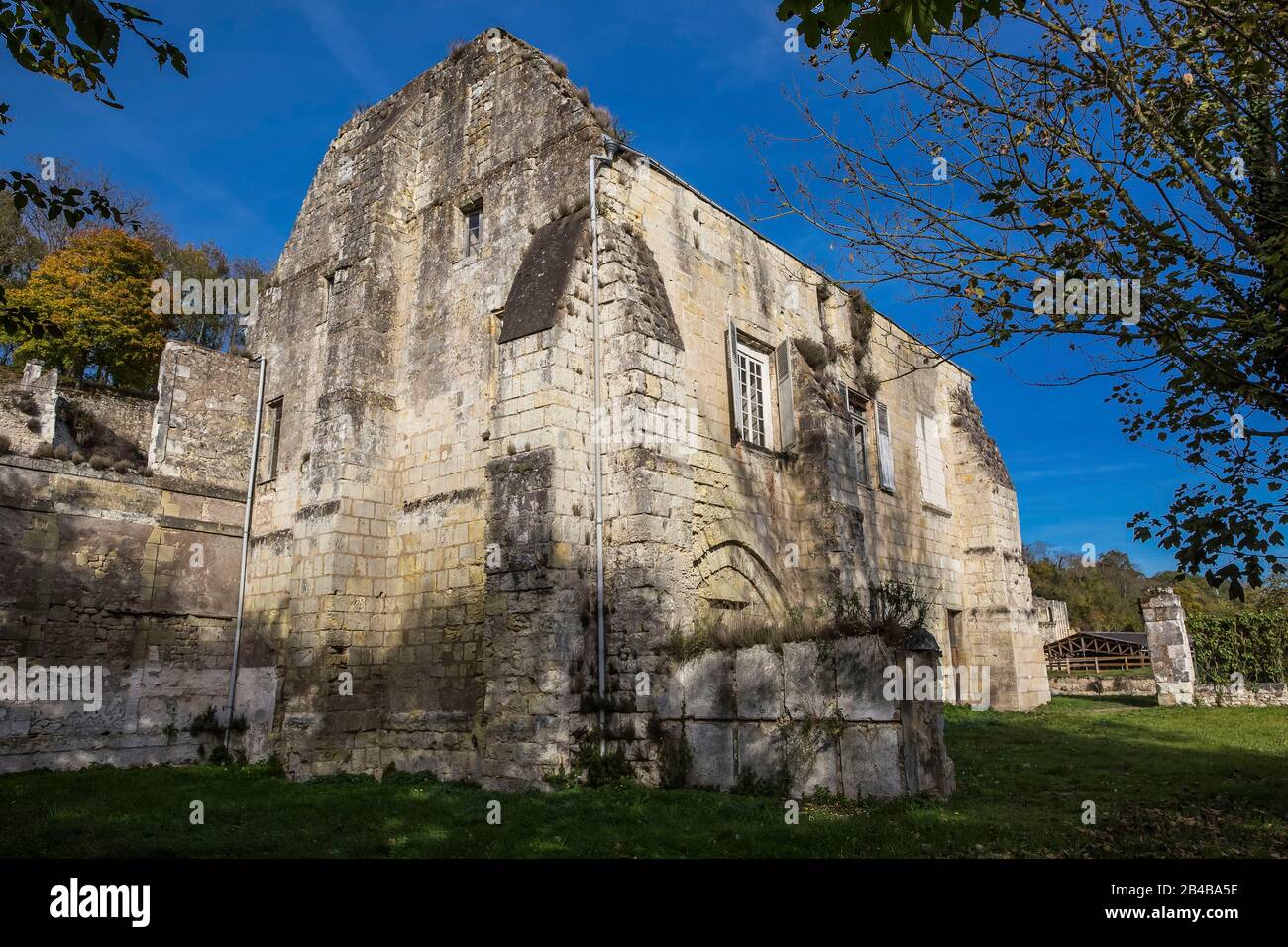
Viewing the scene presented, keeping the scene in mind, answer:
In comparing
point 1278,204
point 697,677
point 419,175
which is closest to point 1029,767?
point 697,677

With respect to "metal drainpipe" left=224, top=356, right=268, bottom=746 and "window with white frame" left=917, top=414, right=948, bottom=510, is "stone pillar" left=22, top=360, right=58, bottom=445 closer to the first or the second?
"metal drainpipe" left=224, top=356, right=268, bottom=746

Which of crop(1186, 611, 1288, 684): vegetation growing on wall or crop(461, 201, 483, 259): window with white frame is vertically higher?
crop(461, 201, 483, 259): window with white frame

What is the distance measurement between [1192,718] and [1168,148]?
45.3 ft

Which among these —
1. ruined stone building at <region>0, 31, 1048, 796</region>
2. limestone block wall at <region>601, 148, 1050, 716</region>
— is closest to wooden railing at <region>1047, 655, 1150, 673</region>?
limestone block wall at <region>601, 148, 1050, 716</region>

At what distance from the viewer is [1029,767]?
10.2 m

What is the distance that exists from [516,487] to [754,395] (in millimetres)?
5103

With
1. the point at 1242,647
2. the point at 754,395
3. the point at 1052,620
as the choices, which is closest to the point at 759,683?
the point at 754,395

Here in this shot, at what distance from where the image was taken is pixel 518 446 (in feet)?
34.5

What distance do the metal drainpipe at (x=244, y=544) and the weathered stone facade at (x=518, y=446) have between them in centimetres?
25

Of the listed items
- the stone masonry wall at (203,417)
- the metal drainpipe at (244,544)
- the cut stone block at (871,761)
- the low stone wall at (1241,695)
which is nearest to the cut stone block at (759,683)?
the cut stone block at (871,761)

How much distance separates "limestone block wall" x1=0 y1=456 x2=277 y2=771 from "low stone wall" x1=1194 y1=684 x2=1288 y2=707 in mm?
19903

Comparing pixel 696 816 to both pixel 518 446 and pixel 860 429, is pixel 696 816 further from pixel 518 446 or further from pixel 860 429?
pixel 860 429

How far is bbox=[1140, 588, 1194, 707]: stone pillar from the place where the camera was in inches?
792
